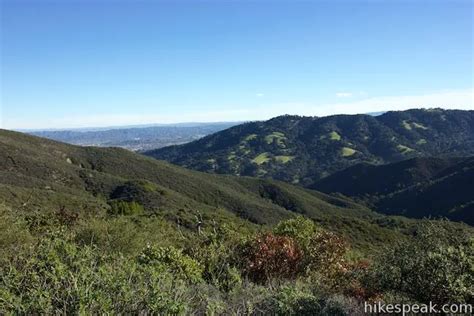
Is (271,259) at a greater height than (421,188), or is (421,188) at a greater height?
(271,259)

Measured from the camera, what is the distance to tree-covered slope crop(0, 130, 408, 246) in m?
66.9

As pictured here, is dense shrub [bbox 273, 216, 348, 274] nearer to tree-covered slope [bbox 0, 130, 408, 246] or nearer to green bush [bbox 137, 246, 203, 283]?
green bush [bbox 137, 246, 203, 283]

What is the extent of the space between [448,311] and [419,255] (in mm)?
1406

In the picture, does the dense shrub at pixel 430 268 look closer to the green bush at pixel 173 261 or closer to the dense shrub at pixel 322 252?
the dense shrub at pixel 322 252

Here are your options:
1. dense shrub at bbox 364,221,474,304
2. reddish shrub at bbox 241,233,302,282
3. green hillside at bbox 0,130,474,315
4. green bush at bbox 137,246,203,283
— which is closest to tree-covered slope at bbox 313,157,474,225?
green hillside at bbox 0,130,474,315

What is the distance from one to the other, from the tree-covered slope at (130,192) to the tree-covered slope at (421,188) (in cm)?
2263

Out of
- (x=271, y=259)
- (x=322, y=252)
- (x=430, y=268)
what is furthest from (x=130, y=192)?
(x=430, y=268)

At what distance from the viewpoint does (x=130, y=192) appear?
8869 cm

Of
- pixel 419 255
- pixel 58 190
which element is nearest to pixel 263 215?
pixel 58 190

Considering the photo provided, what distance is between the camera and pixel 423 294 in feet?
32.5

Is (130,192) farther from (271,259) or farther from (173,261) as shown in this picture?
(271,259)

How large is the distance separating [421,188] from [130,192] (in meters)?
110

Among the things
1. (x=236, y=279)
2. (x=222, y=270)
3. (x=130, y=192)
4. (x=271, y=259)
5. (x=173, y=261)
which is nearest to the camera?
(x=236, y=279)

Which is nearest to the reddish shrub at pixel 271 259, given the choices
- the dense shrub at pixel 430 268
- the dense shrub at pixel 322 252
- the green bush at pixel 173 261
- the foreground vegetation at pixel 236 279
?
the foreground vegetation at pixel 236 279
